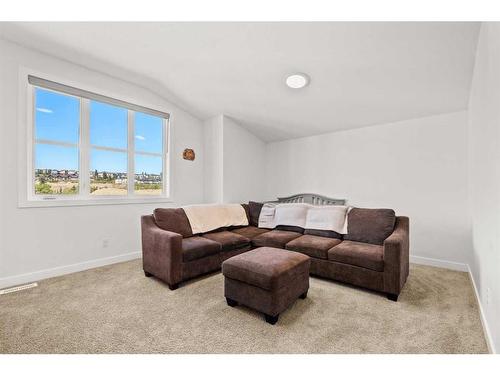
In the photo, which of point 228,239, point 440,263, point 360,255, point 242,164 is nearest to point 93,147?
point 228,239

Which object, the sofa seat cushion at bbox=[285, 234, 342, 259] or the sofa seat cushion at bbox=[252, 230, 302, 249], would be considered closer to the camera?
the sofa seat cushion at bbox=[285, 234, 342, 259]

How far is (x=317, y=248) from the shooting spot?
2697mm

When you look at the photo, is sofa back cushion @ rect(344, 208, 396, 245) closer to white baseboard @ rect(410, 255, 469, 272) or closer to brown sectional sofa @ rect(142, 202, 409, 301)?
brown sectional sofa @ rect(142, 202, 409, 301)

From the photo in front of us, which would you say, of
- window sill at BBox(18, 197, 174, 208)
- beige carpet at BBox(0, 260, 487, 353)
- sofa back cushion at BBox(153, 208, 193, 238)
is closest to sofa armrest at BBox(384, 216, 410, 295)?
beige carpet at BBox(0, 260, 487, 353)

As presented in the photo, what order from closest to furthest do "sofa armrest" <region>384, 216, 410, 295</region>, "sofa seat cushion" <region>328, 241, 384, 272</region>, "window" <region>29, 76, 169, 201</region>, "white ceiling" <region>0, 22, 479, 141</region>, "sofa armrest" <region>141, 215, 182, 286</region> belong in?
"white ceiling" <region>0, 22, 479, 141</region> → "sofa armrest" <region>384, 216, 410, 295</region> → "sofa seat cushion" <region>328, 241, 384, 272</region> → "sofa armrest" <region>141, 215, 182, 286</region> → "window" <region>29, 76, 169, 201</region>

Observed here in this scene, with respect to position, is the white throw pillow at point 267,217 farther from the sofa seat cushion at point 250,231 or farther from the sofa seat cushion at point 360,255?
the sofa seat cushion at point 360,255

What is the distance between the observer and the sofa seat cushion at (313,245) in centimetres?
267

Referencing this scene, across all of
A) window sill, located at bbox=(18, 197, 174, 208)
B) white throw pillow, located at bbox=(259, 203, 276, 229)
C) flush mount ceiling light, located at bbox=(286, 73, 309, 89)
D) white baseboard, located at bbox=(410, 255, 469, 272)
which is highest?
flush mount ceiling light, located at bbox=(286, 73, 309, 89)

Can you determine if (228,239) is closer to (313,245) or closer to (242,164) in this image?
(313,245)

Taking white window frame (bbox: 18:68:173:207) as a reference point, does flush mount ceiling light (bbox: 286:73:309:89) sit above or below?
above

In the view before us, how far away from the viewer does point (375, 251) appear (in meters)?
2.41

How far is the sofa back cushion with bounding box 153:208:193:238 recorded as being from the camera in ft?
9.48

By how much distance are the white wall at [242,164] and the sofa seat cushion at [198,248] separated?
1300mm

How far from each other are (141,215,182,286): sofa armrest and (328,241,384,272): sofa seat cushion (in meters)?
1.66
